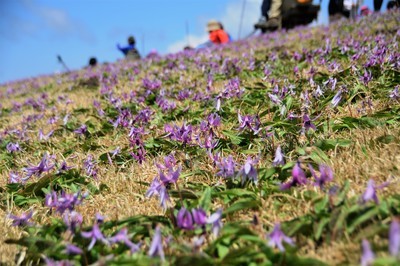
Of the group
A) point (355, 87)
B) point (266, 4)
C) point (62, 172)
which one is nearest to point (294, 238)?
point (62, 172)

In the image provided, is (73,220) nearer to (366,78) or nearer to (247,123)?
(247,123)

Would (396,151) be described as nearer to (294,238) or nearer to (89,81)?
(294,238)

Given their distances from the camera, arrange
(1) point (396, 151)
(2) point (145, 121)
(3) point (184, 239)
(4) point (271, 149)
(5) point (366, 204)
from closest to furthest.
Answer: (5) point (366, 204) < (3) point (184, 239) < (1) point (396, 151) < (4) point (271, 149) < (2) point (145, 121)

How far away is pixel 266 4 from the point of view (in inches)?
934

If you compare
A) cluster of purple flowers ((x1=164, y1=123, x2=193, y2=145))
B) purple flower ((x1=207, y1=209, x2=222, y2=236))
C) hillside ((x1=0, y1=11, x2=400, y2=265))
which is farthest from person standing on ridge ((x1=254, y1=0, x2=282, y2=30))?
purple flower ((x1=207, y1=209, x2=222, y2=236))

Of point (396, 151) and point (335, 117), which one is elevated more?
point (396, 151)

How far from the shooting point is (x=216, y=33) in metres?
22.5

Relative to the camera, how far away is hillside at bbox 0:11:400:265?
1.89 meters

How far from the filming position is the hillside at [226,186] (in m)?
1.89

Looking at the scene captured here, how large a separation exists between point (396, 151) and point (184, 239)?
59.6 inches

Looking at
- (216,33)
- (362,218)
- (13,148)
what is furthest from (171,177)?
(216,33)

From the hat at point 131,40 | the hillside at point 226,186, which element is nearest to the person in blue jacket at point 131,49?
the hat at point 131,40

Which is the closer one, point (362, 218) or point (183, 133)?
point (362, 218)

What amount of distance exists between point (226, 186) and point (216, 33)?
20.6 metres
